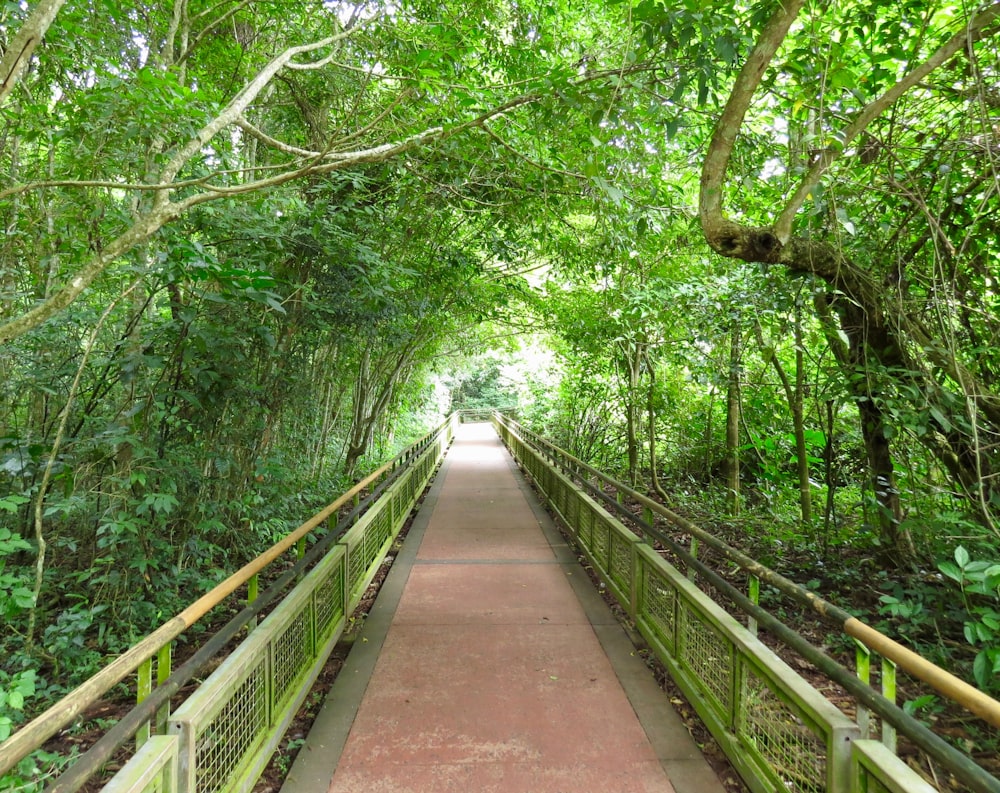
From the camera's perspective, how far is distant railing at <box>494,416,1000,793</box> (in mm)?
1702

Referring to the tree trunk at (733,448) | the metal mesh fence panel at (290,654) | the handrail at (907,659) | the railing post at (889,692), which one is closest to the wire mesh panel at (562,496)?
the tree trunk at (733,448)

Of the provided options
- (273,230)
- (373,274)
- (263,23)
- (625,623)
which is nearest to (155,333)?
(273,230)

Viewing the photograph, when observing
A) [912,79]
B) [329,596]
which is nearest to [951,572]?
[912,79]

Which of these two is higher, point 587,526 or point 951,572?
point 951,572

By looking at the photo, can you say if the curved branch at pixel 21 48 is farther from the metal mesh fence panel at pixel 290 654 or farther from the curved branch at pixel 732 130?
the curved branch at pixel 732 130

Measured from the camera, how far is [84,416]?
4.05 meters

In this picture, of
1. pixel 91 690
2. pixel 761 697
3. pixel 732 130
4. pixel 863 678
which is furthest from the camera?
pixel 732 130

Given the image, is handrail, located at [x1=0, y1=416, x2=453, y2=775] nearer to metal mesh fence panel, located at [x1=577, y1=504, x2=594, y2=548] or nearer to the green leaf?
the green leaf

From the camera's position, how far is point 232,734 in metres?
2.27

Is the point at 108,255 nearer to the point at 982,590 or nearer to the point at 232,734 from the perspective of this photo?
the point at 232,734

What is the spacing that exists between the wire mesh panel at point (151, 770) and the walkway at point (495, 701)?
88 cm

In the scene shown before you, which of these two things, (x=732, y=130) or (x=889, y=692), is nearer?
(x=889, y=692)

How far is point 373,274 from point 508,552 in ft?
11.2

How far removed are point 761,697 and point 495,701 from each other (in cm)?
146
